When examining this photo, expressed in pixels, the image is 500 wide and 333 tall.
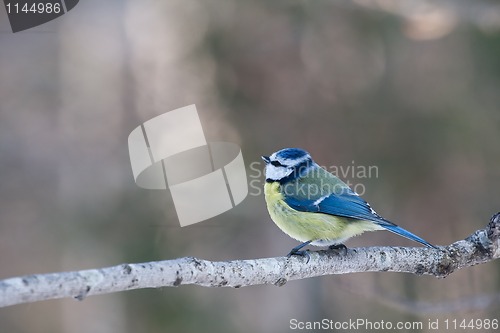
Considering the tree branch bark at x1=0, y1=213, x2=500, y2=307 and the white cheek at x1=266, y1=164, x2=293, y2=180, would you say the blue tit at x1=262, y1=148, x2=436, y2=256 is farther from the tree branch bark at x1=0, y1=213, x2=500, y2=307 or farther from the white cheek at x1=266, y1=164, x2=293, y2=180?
the tree branch bark at x1=0, y1=213, x2=500, y2=307

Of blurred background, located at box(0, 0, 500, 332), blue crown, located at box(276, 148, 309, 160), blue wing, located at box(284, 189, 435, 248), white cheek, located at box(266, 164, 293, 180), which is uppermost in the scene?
blue crown, located at box(276, 148, 309, 160)

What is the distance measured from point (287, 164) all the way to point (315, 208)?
1.37ft

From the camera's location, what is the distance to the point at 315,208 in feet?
11.7

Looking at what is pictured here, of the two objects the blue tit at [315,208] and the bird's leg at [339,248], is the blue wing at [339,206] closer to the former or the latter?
the blue tit at [315,208]

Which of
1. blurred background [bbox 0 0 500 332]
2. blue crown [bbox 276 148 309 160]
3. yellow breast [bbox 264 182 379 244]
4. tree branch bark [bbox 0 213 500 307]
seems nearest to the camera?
tree branch bark [bbox 0 213 500 307]

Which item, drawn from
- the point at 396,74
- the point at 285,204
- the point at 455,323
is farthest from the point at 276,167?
the point at 396,74

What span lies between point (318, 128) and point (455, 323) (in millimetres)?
2309

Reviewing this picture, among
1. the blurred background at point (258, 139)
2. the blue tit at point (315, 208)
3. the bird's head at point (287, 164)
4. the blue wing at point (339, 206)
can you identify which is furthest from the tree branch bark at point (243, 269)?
the blurred background at point (258, 139)

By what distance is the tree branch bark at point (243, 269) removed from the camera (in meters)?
1.97

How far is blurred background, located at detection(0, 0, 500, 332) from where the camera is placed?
18.6 feet

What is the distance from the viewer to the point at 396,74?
5.96 metres

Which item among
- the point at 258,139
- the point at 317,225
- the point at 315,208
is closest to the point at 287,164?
the point at 315,208

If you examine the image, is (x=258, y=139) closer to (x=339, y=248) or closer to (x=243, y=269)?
(x=339, y=248)

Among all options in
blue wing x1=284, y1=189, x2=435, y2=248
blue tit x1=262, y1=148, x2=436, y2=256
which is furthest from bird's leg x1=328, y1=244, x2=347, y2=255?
blue wing x1=284, y1=189, x2=435, y2=248
